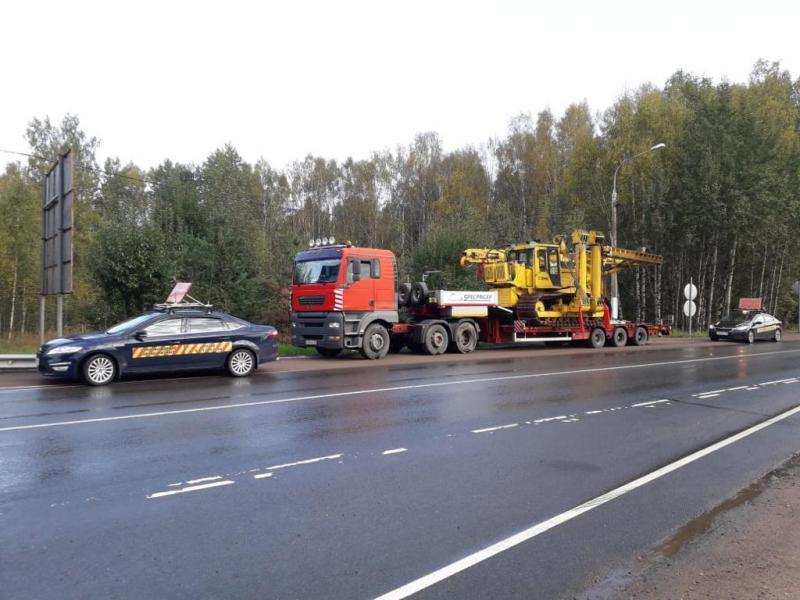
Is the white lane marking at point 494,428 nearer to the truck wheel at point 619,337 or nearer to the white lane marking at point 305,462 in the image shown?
the white lane marking at point 305,462

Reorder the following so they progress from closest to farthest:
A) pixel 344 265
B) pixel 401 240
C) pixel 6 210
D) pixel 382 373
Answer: pixel 382 373, pixel 344 265, pixel 6 210, pixel 401 240

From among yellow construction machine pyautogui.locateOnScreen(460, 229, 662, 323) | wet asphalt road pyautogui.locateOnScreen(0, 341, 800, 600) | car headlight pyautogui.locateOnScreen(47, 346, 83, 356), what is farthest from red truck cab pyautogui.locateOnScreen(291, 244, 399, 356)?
car headlight pyautogui.locateOnScreen(47, 346, 83, 356)

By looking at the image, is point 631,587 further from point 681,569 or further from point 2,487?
point 2,487

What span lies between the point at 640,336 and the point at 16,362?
2202cm

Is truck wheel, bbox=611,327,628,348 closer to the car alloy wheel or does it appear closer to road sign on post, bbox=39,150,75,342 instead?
the car alloy wheel

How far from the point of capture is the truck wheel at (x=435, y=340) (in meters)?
20.2

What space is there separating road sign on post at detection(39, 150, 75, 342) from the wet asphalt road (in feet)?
17.4

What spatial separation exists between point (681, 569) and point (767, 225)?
3803 cm

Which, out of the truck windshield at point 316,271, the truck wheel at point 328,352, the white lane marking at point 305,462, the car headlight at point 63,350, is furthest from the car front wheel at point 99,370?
the truck wheel at point 328,352

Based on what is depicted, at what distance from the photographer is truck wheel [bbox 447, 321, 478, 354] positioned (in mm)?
21078

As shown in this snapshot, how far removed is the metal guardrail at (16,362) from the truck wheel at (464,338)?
38.7 ft

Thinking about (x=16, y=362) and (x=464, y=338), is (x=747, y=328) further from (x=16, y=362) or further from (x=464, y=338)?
(x=16, y=362)

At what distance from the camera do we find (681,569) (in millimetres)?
4195

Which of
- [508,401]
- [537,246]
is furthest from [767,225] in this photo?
[508,401]
